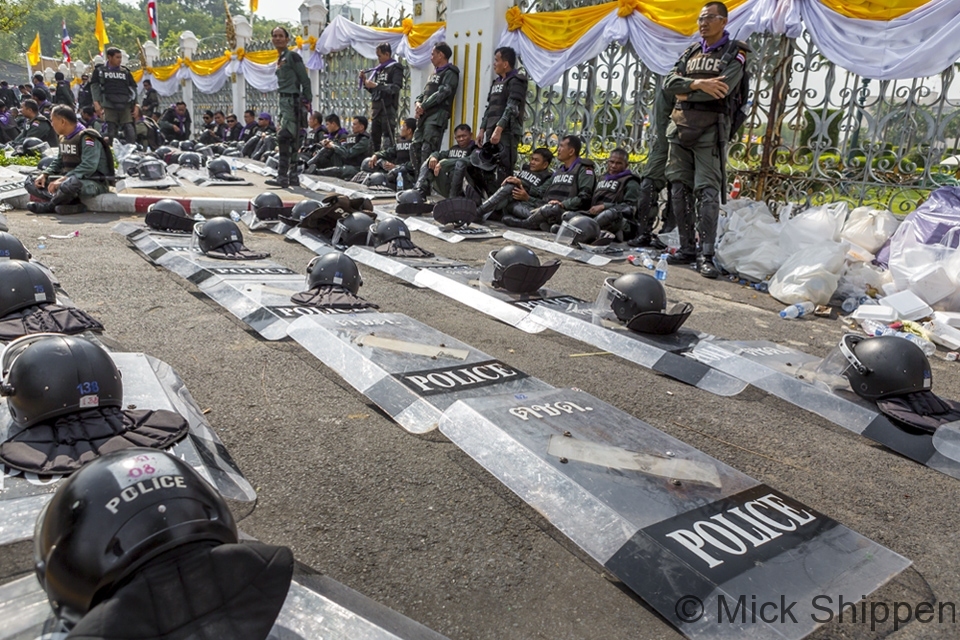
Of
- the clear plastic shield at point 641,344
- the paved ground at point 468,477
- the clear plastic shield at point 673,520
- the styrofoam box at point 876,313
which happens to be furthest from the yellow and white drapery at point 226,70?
the clear plastic shield at point 673,520

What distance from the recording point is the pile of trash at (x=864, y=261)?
5.48 metres

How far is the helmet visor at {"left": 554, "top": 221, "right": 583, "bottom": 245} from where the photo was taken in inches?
323

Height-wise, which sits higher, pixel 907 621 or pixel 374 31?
pixel 374 31

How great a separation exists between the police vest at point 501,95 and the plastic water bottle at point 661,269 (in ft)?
11.8

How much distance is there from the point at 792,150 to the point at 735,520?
706cm

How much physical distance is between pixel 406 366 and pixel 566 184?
5.80m

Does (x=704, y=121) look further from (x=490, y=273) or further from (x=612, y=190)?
(x=490, y=273)

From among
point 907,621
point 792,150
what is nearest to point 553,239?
point 792,150

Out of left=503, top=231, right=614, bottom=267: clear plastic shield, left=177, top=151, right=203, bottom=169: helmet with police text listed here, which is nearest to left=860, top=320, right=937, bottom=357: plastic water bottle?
left=503, top=231, right=614, bottom=267: clear plastic shield

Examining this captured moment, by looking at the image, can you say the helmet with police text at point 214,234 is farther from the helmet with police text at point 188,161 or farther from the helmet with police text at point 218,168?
the helmet with police text at point 188,161

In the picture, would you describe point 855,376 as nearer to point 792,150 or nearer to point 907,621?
point 907,621

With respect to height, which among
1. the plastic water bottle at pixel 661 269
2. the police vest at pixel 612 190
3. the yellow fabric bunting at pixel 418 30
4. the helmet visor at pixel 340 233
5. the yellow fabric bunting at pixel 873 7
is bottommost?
the plastic water bottle at pixel 661 269

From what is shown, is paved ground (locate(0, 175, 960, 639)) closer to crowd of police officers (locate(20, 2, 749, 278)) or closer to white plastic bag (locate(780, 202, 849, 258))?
white plastic bag (locate(780, 202, 849, 258))

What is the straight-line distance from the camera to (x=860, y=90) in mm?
7703
